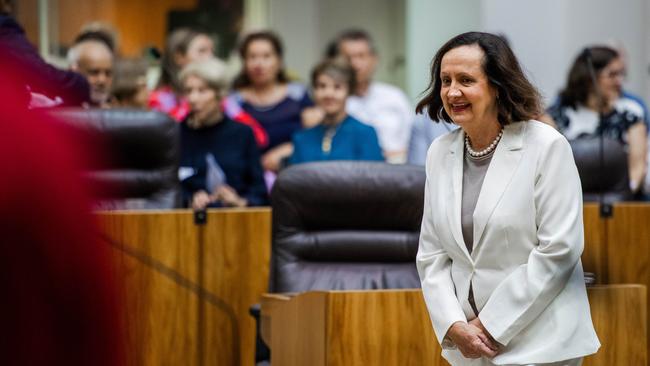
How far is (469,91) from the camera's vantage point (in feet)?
7.65

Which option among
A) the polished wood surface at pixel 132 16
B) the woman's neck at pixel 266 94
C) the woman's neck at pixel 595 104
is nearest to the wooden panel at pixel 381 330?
the woman's neck at pixel 595 104

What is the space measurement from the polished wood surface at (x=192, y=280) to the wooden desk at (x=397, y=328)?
1.01m

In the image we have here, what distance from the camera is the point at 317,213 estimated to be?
356 cm

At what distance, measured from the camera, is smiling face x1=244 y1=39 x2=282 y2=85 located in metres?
5.57

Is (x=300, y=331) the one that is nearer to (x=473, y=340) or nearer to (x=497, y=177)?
(x=473, y=340)

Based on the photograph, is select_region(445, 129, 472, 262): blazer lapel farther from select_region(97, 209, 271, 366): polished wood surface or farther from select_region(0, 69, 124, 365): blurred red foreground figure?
select_region(0, 69, 124, 365): blurred red foreground figure

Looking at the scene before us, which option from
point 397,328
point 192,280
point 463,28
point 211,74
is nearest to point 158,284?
point 192,280

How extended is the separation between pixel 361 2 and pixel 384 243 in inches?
211

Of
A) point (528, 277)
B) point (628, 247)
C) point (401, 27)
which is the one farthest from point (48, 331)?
point (401, 27)

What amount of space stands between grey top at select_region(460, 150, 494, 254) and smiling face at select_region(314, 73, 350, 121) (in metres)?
2.55

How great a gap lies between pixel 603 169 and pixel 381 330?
196cm

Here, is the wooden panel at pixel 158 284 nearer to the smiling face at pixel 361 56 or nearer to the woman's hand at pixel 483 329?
the woman's hand at pixel 483 329

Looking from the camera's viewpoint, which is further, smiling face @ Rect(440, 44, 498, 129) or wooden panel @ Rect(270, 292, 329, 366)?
wooden panel @ Rect(270, 292, 329, 366)

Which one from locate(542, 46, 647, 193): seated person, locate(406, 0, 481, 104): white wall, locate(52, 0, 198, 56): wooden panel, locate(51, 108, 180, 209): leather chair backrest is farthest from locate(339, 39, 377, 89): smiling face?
locate(52, 0, 198, 56): wooden panel
